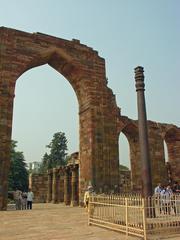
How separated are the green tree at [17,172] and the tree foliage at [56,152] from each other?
9.40m

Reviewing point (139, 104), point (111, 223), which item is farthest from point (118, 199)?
point (139, 104)

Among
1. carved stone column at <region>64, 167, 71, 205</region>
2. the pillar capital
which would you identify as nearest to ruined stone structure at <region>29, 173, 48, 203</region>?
carved stone column at <region>64, 167, 71, 205</region>

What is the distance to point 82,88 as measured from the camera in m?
15.0

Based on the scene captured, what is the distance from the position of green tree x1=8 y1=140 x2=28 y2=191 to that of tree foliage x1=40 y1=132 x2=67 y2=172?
30.9 ft

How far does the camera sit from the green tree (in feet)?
110

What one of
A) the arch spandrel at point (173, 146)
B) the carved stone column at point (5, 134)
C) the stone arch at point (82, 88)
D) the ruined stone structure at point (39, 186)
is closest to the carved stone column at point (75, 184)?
the stone arch at point (82, 88)

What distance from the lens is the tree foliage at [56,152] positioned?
46.3 m

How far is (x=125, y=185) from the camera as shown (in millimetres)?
22875

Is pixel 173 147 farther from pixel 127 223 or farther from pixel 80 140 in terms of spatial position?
pixel 127 223

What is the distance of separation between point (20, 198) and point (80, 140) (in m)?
4.09

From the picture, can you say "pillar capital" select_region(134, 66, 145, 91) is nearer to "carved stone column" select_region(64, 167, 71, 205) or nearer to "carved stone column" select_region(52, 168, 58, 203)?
"carved stone column" select_region(64, 167, 71, 205)

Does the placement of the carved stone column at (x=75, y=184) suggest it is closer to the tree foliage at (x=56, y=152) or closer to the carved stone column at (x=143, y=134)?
the carved stone column at (x=143, y=134)

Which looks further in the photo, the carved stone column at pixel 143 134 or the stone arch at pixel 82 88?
the stone arch at pixel 82 88

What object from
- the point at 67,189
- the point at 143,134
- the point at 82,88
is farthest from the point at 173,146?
the point at 143,134
